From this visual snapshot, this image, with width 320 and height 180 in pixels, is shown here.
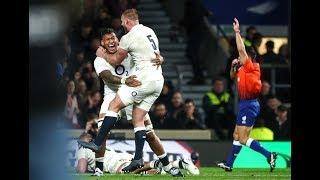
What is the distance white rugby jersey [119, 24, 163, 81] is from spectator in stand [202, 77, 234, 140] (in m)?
5.78

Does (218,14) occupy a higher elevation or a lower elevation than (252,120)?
higher

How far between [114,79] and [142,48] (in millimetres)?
704

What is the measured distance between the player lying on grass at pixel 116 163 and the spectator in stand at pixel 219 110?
4033 millimetres

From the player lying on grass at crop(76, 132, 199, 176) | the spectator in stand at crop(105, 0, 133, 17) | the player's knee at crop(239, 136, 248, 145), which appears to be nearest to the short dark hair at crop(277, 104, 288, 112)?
the player's knee at crop(239, 136, 248, 145)

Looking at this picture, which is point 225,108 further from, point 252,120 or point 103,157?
point 103,157

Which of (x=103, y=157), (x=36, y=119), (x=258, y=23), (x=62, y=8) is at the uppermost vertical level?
(x=258, y=23)

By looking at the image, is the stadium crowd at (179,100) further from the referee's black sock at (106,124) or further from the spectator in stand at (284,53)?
the referee's black sock at (106,124)

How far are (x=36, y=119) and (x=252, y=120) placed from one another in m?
9.01

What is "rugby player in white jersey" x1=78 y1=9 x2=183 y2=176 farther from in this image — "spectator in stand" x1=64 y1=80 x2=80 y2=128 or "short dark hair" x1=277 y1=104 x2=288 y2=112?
"short dark hair" x1=277 y1=104 x2=288 y2=112

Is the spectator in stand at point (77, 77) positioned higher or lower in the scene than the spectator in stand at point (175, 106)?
higher

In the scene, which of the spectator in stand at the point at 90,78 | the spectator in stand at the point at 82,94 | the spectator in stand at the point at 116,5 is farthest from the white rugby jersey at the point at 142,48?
the spectator in stand at the point at 116,5

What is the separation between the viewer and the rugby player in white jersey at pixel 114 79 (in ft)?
33.0
